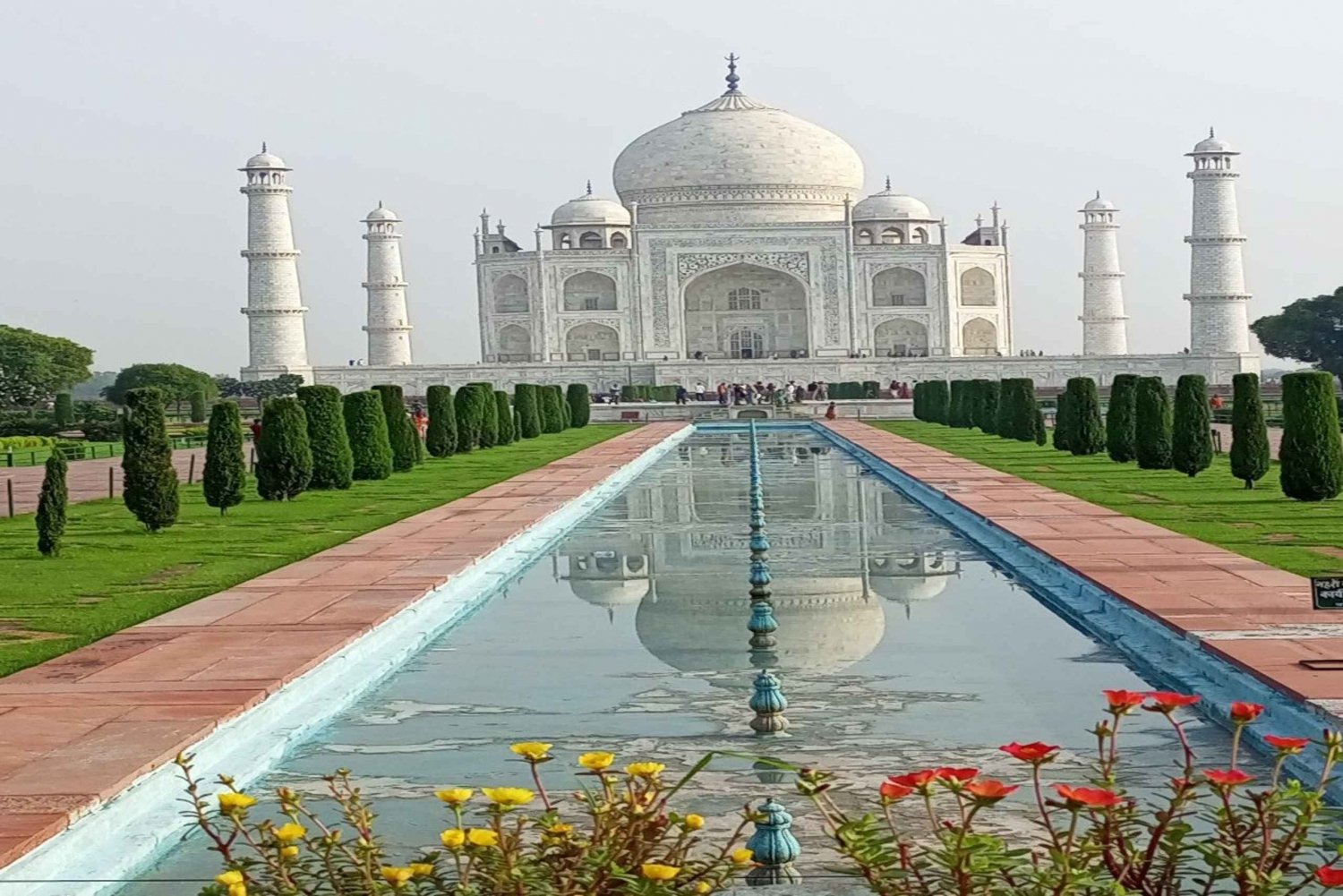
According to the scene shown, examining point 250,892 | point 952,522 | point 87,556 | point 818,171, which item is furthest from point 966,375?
point 250,892

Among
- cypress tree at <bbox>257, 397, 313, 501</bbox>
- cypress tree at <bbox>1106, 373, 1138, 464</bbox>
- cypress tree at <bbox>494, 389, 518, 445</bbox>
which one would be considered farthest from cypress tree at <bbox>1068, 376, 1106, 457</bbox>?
cypress tree at <bbox>257, 397, 313, 501</bbox>

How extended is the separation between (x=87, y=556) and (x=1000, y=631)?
14.3ft

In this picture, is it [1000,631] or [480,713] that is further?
[1000,631]

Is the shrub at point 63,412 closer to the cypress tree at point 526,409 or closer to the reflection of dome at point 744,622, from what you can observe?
the cypress tree at point 526,409

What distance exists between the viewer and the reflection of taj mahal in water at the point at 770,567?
17.2 ft

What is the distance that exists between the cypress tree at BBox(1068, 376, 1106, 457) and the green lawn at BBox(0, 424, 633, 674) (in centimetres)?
473

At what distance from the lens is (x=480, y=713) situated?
4254mm

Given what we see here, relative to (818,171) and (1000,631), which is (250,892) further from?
(818,171)

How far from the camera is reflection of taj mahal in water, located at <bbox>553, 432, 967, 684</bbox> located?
5.25m

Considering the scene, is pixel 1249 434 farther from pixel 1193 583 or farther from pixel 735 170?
pixel 735 170

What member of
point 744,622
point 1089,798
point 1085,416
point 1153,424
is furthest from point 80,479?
point 1089,798

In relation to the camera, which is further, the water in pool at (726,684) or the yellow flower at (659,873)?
the water in pool at (726,684)

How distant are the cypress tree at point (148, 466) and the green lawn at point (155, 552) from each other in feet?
0.41

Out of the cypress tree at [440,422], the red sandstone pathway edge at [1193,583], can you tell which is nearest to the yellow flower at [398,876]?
the red sandstone pathway edge at [1193,583]
